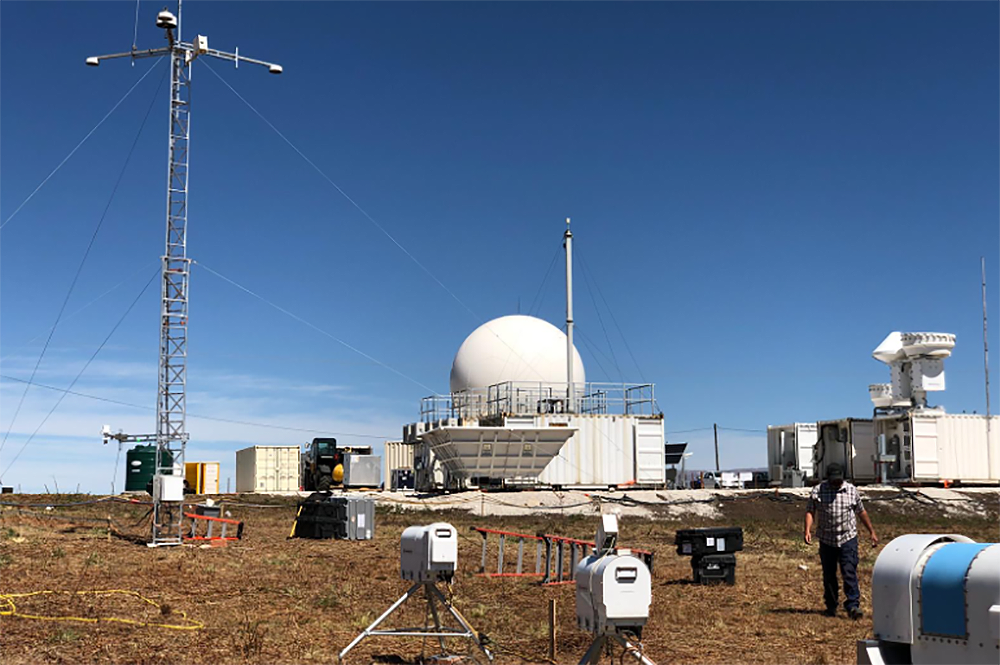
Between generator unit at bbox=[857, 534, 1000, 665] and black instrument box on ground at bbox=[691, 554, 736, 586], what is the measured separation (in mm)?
10196

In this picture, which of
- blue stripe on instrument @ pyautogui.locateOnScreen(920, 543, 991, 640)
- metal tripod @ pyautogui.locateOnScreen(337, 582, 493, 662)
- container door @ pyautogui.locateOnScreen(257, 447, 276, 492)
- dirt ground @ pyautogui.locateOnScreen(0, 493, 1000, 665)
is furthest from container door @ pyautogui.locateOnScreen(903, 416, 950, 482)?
blue stripe on instrument @ pyautogui.locateOnScreen(920, 543, 991, 640)

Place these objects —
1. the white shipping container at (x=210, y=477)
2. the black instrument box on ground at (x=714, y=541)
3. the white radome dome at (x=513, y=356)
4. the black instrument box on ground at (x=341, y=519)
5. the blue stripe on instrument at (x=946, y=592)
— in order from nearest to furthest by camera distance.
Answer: the blue stripe on instrument at (x=946, y=592) < the black instrument box on ground at (x=714, y=541) < the black instrument box on ground at (x=341, y=519) < the white radome dome at (x=513, y=356) < the white shipping container at (x=210, y=477)

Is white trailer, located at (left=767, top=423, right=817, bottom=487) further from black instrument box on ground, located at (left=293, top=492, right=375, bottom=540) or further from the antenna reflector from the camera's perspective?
the antenna reflector

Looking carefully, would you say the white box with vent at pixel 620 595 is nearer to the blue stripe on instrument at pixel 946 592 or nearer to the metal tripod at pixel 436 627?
the blue stripe on instrument at pixel 946 592

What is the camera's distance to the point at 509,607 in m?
13.3

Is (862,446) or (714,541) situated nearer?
(714,541)

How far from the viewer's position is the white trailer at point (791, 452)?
50.3 m

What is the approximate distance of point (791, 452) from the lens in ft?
169

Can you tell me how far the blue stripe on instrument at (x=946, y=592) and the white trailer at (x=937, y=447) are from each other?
1583 inches

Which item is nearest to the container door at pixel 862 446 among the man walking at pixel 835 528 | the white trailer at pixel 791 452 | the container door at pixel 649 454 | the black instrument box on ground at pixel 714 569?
the white trailer at pixel 791 452

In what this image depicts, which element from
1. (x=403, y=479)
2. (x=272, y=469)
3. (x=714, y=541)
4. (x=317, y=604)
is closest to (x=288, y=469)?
(x=272, y=469)

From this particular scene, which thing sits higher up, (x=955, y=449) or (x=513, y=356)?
(x=513, y=356)

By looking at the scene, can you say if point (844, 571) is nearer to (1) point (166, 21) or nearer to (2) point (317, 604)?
(2) point (317, 604)

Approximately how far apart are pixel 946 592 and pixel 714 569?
35.3 feet
